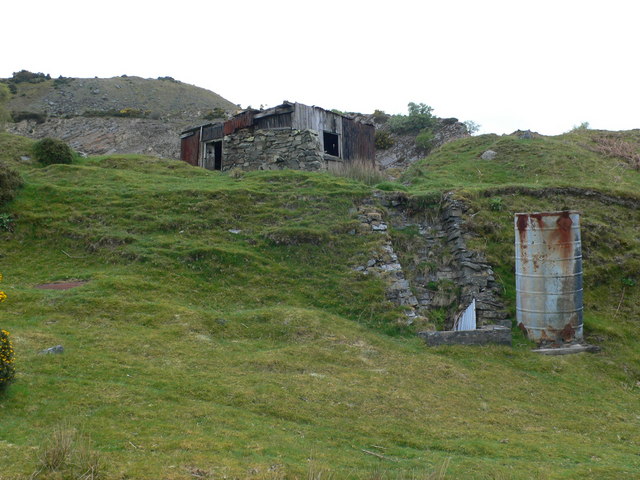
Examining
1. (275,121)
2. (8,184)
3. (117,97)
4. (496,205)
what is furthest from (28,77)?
(496,205)

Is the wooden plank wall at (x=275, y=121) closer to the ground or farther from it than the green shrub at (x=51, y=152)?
farther from it

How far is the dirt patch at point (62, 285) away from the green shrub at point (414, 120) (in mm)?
29815

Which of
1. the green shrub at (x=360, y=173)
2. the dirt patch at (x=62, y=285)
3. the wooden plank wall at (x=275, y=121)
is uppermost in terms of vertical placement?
the wooden plank wall at (x=275, y=121)

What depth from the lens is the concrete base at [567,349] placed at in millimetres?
12430

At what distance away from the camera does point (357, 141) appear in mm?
27672

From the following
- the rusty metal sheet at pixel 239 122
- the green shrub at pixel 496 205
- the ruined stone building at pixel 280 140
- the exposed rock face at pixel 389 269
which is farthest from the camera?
the rusty metal sheet at pixel 239 122

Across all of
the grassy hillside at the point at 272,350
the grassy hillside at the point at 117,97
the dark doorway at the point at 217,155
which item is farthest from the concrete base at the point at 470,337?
the grassy hillside at the point at 117,97

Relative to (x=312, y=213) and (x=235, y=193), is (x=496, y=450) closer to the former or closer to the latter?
(x=312, y=213)

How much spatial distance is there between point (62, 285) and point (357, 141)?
58.9ft

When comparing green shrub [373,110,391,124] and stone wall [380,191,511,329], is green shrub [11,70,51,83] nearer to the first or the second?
green shrub [373,110,391,124]

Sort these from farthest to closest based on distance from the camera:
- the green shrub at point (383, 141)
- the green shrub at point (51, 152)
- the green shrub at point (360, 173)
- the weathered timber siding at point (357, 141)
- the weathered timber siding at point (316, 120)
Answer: the green shrub at point (383, 141) < the weathered timber siding at point (357, 141) < the weathered timber siding at point (316, 120) < the green shrub at point (51, 152) < the green shrub at point (360, 173)

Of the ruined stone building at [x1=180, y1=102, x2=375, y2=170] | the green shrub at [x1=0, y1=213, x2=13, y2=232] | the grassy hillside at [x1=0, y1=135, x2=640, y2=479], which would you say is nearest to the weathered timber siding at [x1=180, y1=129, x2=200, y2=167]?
the ruined stone building at [x1=180, y1=102, x2=375, y2=170]

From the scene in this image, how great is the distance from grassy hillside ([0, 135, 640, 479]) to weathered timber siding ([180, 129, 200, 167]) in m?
6.71

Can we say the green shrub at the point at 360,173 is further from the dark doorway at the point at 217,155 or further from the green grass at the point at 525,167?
the dark doorway at the point at 217,155
